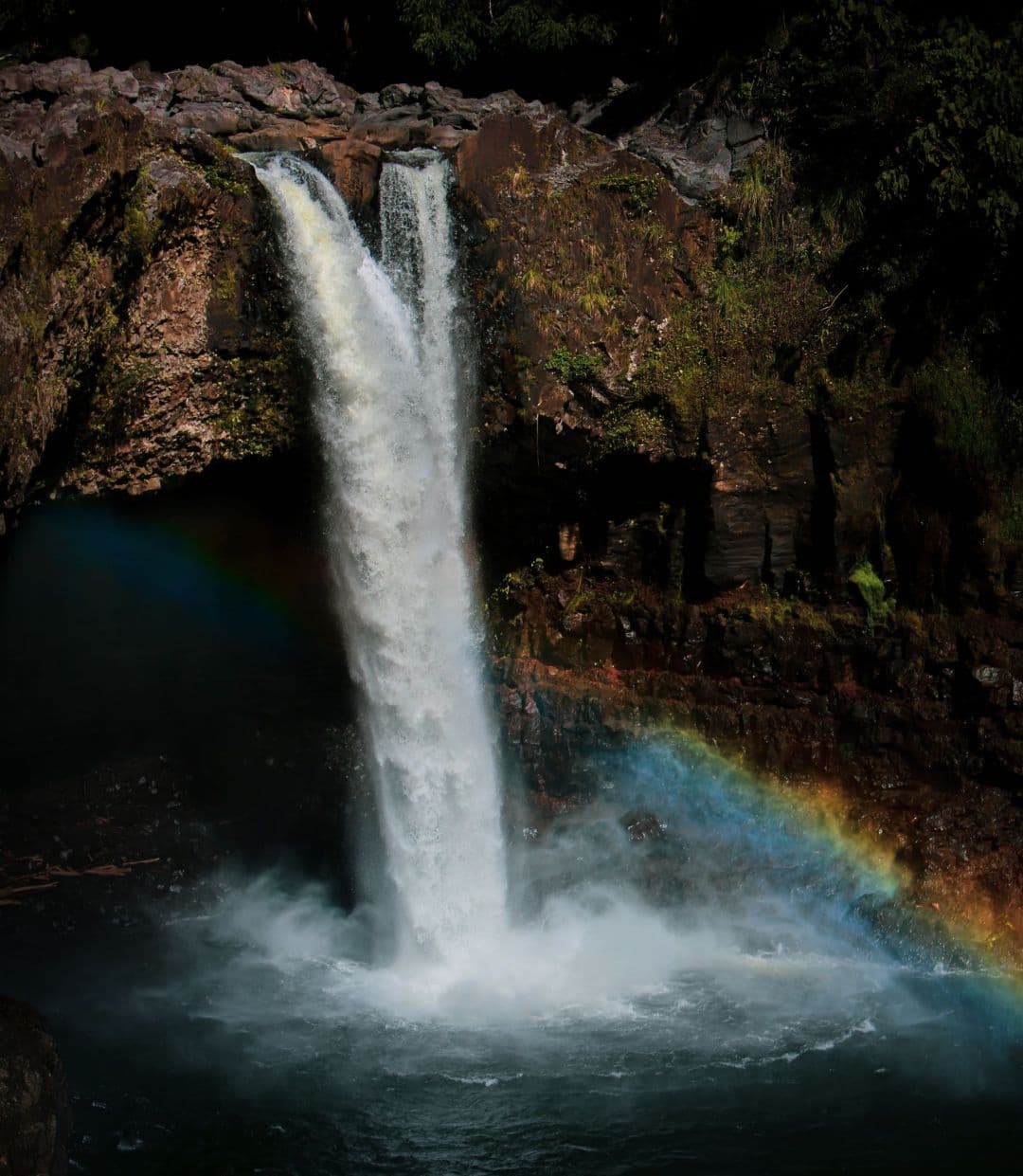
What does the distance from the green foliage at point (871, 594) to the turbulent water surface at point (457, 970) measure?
9.16 feet

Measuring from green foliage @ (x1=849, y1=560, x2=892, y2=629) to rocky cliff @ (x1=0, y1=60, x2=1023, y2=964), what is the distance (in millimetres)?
33

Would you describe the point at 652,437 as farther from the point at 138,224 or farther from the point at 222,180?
the point at 138,224

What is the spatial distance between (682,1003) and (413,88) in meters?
14.2

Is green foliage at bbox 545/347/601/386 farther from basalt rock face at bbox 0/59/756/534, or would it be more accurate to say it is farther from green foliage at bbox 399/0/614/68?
green foliage at bbox 399/0/614/68

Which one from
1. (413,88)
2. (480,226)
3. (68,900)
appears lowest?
(68,900)

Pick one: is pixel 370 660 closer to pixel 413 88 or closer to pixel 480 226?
pixel 480 226

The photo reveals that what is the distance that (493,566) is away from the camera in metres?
15.1

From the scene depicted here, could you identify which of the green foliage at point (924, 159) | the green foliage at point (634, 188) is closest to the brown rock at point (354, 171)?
the green foliage at point (634, 188)

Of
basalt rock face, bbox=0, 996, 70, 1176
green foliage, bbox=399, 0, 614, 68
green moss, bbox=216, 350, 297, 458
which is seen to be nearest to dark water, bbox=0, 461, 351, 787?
Result: green moss, bbox=216, 350, 297, 458

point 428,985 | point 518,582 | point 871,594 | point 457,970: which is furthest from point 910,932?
point 518,582

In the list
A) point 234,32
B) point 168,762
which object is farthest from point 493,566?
point 234,32

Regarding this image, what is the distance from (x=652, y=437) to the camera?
14.0 meters

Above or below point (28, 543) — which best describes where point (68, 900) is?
below

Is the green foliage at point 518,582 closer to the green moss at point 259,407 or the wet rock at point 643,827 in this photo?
the wet rock at point 643,827
